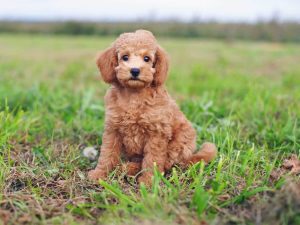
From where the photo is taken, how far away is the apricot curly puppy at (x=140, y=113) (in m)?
3.46

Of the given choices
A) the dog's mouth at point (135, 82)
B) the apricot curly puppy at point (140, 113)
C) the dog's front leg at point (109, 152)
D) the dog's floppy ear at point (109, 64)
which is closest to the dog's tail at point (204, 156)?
the apricot curly puppy at point (140, 113)

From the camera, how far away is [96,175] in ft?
11.9

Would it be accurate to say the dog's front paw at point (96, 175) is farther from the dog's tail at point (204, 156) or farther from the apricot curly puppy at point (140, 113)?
the dog's tail at point (204, 156)

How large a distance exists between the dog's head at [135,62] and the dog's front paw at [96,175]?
70 cm

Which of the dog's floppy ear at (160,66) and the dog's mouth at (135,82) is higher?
the dog's floppy ear at (160,66)

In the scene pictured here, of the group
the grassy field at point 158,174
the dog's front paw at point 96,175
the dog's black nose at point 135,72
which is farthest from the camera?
the dog's front paw at point 96,175

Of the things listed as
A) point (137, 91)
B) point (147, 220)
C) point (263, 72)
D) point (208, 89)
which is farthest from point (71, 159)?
point (263, 72)

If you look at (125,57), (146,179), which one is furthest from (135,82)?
(146,179)

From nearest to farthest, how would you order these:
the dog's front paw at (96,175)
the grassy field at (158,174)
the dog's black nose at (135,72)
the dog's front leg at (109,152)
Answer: the grassy field at (158,174) → the dog's black nose at (135,72) → the dog's front paw at (96,175) → the dog's front leg at (109,152)

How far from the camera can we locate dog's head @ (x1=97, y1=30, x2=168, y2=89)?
3.40 meters

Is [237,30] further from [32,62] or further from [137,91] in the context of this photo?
[137,91]

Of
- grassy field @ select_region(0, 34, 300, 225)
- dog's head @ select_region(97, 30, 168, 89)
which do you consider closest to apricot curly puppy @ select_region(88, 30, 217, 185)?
dog's head @ select_region(97, 30, 168, 89)

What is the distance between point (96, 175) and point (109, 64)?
85 cm

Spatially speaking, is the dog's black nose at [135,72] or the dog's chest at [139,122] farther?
the dog's chest at [139,122]
